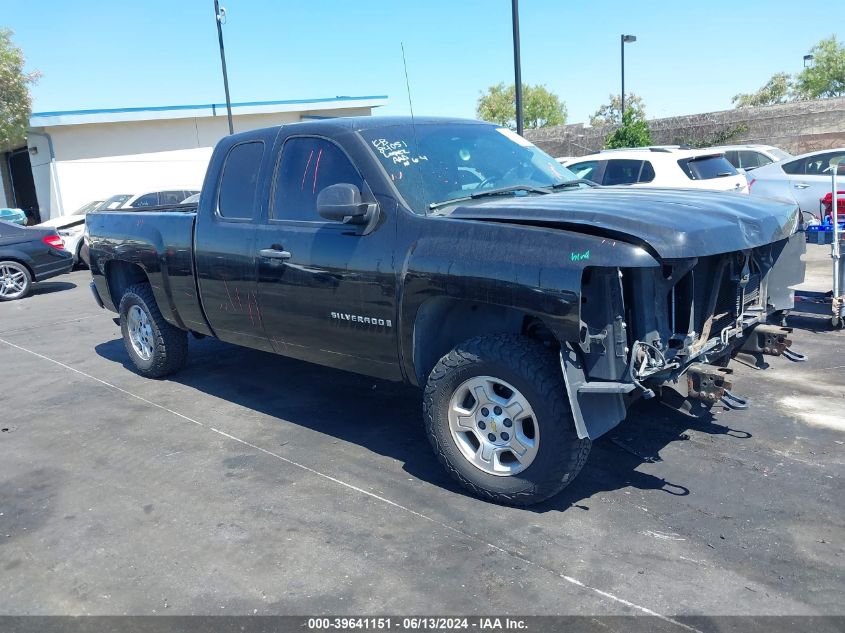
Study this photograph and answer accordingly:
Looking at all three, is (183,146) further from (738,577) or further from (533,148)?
(738,577)

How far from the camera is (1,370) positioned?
7520mm

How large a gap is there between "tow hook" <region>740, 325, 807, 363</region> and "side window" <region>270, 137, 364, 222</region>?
249 cm

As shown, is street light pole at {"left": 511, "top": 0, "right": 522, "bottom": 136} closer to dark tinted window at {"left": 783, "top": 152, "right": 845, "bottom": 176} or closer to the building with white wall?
dark tinted window at {"left": 783, "top": 152, "right": 845, "bottom": 176}

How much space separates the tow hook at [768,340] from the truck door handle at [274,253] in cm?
284

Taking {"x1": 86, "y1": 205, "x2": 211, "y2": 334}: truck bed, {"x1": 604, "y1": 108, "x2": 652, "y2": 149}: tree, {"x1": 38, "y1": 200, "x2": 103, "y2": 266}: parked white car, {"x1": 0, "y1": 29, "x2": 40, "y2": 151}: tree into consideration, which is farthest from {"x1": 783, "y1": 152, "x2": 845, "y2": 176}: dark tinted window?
{"x1": 0, "y1": 29, "x2": 40, "y2": 151}: tree

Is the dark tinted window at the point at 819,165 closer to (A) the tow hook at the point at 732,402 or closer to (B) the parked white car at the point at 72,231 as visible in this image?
(A) the tow hook at the point at 732,402

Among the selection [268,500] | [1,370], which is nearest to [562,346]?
[268,500]

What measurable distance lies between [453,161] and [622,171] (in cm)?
789

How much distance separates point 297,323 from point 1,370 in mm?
4370

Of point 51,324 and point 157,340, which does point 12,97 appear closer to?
point 51,324

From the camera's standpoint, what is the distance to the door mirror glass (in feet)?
13.7

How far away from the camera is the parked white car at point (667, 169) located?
444 inches

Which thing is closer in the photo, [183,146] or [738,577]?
[738,577]

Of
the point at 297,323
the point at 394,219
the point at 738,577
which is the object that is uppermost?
the point at 394,219
